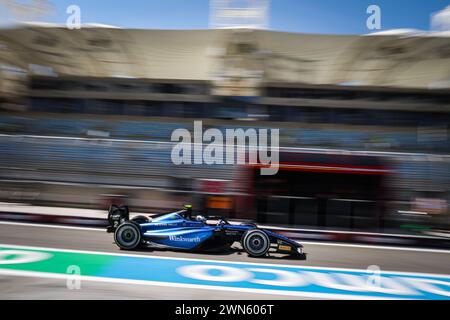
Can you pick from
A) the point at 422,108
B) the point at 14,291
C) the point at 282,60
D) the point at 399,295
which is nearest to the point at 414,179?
the point at 422,108

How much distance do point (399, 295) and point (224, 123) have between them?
15.7 m

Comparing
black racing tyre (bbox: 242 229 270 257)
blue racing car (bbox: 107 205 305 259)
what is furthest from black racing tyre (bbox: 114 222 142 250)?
black racing tyre (bbox: 242 229 270 257)

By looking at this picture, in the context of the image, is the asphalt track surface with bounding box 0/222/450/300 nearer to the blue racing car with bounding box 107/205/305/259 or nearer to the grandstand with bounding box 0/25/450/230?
the blue racing car with bounding box 107/205/305/259

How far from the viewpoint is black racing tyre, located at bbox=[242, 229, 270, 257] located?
292 inches

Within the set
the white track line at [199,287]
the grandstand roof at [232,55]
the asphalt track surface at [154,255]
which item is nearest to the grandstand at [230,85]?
the grandstand roof at [232,55]

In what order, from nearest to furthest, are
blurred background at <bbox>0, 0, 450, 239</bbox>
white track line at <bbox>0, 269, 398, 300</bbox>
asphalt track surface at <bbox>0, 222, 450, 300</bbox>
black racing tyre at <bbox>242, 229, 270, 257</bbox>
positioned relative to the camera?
asphalt track surface at <bbox>0, 222, 450, 300</bbox> → white track line at <bbox>0, 269, 398, 300</bbox> → black racing tyre at <bbox>242, 229, 270, 257</bbox> → blurred background at <bbox>0, 0, 450, 239</bbox>

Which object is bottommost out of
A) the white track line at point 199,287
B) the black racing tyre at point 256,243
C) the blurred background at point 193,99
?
the white track line at point 199,287

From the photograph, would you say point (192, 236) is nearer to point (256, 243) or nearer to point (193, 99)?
point (256, 243)

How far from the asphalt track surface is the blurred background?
7.13m

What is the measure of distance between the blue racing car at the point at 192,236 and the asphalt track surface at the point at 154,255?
19 centimetres

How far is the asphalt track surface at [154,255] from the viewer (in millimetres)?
5145

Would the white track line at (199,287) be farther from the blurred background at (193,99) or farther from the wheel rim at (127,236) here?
the blurred background at (193,99)

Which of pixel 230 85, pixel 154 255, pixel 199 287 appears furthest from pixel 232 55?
pixel 199 287

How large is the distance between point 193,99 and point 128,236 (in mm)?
14927
